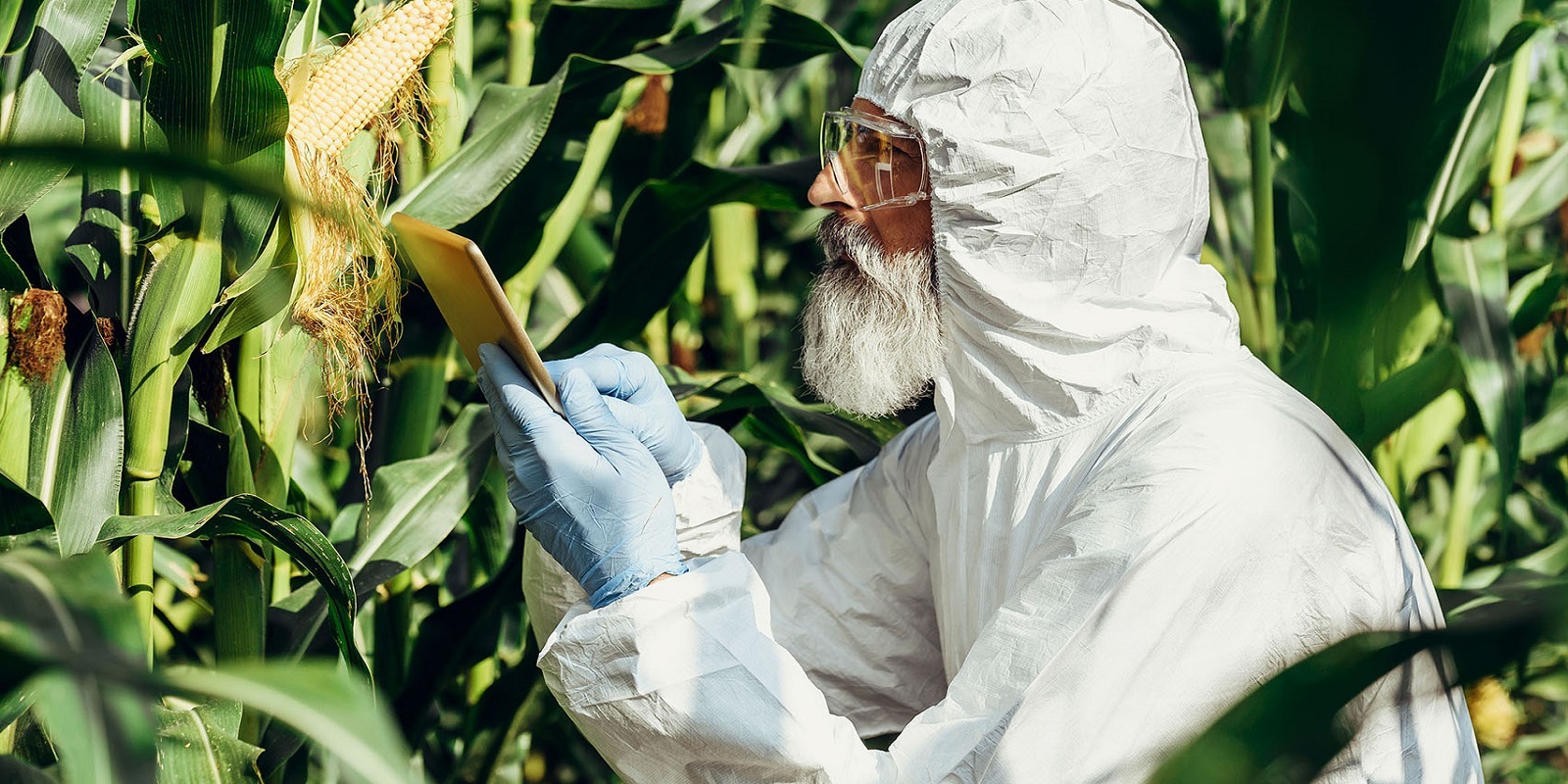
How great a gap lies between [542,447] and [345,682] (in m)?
0.63

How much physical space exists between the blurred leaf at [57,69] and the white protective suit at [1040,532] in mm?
594

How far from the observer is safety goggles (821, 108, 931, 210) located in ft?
4.35

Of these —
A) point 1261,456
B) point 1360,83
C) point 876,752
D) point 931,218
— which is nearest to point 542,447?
point 876,752

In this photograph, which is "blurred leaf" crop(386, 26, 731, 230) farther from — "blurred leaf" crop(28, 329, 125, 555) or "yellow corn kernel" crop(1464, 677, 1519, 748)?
"yellow corn kernel" crop(1464, 677, 1519, 748)

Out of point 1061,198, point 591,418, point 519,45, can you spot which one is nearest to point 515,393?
point 591,418

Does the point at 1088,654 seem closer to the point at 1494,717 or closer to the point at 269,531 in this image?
the point at 269,531

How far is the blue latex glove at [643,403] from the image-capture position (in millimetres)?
1223

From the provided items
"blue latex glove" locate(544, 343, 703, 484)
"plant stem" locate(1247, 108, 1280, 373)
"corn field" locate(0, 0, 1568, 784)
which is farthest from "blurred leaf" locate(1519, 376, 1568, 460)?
"blue latex glove" locate(544, 343, 703, 484)

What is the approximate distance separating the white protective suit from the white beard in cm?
4

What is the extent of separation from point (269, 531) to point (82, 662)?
75cm

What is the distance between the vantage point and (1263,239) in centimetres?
175

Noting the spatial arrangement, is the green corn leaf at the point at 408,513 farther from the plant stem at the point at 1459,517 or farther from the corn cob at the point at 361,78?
the plant stem at the point at 1459,517

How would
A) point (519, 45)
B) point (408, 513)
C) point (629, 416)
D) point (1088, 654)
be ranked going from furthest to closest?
point (519, 45) → point (408, 513) → point (629, 416) → point (1088, 654)

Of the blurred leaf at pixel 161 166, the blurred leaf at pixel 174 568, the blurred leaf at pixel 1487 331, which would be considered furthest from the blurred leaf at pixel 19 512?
the blurred leaf at pixel 1487 331
